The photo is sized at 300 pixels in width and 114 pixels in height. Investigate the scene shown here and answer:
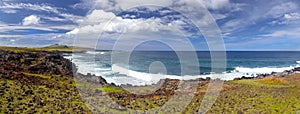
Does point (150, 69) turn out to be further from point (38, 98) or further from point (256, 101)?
point (38, 98)

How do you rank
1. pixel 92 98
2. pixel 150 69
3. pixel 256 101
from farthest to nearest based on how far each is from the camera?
pixel 150 69 → pixel 256 101 → pixel 92 98

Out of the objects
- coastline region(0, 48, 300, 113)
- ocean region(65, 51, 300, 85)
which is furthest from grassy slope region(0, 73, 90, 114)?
ocean region(65, 51, 300, 85)

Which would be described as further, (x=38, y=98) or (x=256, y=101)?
(x=256, y=101)

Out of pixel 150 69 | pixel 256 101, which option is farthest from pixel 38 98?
pixel 150 69

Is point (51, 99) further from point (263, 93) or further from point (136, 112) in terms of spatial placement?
point (263, 93)

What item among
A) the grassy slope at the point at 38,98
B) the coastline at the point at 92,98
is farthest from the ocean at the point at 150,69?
the grassy slope at the point at 38,98

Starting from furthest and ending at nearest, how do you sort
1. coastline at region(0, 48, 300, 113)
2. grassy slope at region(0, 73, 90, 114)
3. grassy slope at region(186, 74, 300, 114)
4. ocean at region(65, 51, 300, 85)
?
1. ocean at region(65, 51, 300, 85)
2. grassy slope at region(186, 74, 300, 114)
3. coastline at region(0, 48, 300, 113)
4. grassy slope at region(0, 73, 90, 114)

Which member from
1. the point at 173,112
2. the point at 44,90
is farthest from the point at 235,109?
the point at 44,90

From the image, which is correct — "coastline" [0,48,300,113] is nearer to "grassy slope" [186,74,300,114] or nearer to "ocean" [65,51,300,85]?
"grassy slope" [186,74,300,114]

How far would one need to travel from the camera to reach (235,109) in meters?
14.4

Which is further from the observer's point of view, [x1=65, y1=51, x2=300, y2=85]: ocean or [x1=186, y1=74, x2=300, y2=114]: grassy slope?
[x1=65, y1=51, x2=300, y2=85]: ocean

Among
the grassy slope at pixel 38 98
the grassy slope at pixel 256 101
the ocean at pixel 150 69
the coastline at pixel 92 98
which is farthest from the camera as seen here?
the ocean at pixel 150 69

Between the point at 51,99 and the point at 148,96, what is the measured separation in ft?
20.0

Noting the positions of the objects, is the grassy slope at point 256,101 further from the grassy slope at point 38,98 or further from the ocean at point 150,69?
the ocean at point 150,69
